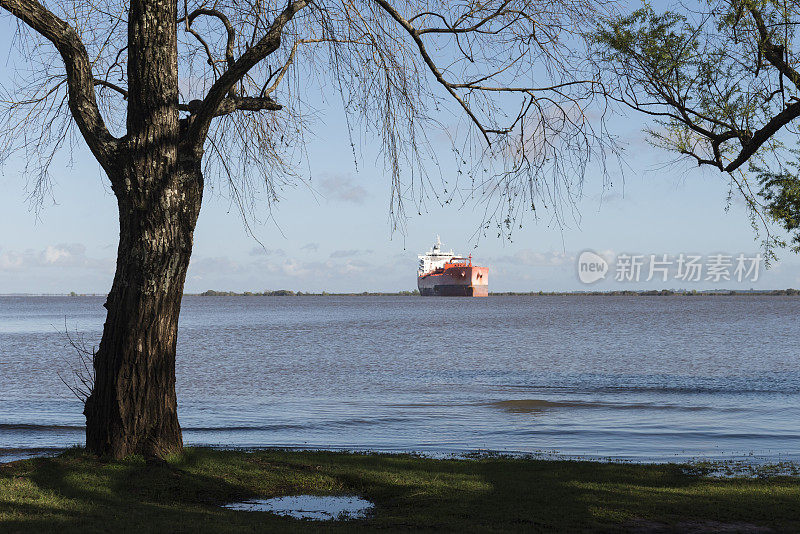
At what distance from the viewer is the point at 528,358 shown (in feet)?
111

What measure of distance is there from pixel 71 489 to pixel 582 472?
5171 mm

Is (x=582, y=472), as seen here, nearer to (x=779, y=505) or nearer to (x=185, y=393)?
(x=779, y=505)

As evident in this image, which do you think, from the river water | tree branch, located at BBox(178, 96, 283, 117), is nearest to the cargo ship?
the river water

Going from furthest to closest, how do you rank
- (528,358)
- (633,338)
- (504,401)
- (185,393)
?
1. (633,338)
2. (528,358)
3. (185,393)
4. (504,401)

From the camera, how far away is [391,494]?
7.00m

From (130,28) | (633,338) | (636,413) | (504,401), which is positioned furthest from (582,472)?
(633,338)

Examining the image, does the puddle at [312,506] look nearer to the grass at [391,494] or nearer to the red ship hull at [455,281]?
the grass at [391,494]

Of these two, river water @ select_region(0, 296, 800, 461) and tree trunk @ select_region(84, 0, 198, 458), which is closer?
Result: tree trunk @ select_region(84, 0, 198, 458)

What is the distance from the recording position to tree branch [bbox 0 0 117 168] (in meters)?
7.36

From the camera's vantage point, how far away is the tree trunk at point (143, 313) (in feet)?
24.0

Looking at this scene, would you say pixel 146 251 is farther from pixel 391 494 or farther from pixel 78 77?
pixel 391 494

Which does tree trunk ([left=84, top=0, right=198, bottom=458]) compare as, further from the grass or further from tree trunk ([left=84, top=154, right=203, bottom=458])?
the grass

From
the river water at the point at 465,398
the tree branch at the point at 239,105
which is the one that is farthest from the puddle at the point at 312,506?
the river water at the point at 465,398

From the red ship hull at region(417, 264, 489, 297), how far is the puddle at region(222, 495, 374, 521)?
13092 cm
